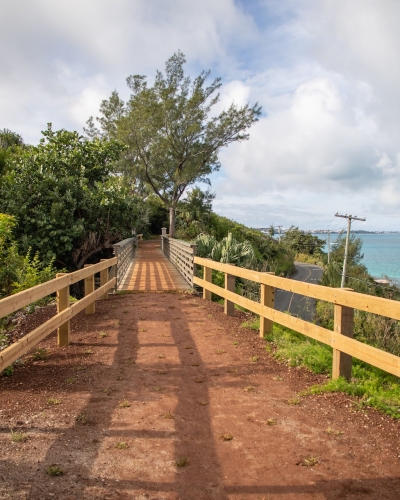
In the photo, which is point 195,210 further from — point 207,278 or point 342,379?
point 342,379

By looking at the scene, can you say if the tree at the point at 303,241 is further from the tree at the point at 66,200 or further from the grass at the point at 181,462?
the grass at the point at 181,462

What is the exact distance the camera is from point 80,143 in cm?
2089

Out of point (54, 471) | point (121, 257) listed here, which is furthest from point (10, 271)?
point (54, 471)

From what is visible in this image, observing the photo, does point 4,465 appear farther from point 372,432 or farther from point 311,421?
point 372,432

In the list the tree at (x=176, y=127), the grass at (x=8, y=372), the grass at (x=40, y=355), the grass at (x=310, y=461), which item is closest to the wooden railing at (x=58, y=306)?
the grass at (x=40, y=355)

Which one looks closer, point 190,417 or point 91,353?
point 190,417

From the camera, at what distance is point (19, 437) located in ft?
11.8

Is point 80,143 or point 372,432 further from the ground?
point 80,143

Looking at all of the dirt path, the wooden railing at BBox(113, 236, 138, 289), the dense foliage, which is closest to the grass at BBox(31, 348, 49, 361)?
the dirt path

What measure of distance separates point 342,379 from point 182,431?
2010mm

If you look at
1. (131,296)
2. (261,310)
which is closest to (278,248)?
(131,296)

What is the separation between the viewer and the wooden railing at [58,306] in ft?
14.2

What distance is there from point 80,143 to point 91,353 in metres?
16.5

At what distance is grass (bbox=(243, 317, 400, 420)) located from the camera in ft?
14.6
